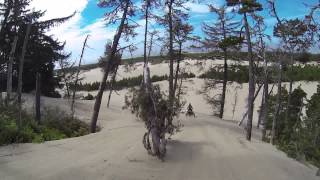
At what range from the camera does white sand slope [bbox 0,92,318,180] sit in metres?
12.2

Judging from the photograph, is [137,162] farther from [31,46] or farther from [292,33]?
[31,46]

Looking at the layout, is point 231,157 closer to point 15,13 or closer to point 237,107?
point 15,13

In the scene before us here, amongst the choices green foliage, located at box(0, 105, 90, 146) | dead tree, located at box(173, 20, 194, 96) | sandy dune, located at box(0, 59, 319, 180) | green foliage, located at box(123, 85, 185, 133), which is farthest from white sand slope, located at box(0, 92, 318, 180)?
dead tree, located at box(173, 20, 194, 96)

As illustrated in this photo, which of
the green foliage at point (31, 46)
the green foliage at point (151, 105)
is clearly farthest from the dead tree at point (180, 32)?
the green foliage at point (151, 105)

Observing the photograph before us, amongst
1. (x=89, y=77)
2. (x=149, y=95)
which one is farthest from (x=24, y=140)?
(x=89, y=77)

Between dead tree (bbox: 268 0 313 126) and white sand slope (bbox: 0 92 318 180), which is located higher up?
dead tree (bbox: 268 0 313 126)

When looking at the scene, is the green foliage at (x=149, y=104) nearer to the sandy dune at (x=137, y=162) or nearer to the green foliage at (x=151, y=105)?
the green foliage at (x=151, y=105)

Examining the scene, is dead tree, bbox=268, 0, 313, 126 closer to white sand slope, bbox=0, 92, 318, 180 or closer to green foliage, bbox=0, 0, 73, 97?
white sand slope, bbox=0, 92, 318, 180

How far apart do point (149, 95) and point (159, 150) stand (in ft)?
5.16

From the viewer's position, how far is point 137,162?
1333cm

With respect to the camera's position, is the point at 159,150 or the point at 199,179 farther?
the point at 159,150

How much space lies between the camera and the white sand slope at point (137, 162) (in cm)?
1223

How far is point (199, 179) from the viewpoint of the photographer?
12477 mm

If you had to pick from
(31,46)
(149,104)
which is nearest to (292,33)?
(149,104)
